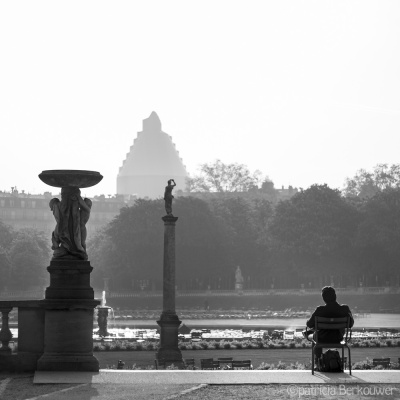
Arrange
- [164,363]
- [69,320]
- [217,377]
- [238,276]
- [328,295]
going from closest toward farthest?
[217,377] < [328,295] < [69,320] < [164,363] < [238,276]

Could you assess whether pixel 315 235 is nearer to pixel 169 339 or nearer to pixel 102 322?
pixel 102 322

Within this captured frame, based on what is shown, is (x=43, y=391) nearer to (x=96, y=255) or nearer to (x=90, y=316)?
(x=90, y=316)

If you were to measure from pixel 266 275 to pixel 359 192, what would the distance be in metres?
55.4

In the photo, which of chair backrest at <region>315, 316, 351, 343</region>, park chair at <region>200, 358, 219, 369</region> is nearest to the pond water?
park chair at <region>200, 358, 219, 369</region>

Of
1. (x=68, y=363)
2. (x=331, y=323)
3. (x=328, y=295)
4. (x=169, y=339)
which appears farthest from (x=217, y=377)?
(x=169, y=339)

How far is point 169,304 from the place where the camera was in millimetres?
43062

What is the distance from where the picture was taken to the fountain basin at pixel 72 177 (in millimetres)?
24250

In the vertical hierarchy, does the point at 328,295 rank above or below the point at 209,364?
above

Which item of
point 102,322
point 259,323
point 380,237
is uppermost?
point 380,237

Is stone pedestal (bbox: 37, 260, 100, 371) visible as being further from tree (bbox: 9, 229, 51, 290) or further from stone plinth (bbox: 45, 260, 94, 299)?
tree (bbox: 9, 229, 51, 290)

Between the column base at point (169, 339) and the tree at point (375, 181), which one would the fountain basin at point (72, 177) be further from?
the tree at point (375, 181)

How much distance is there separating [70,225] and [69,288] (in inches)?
46.2

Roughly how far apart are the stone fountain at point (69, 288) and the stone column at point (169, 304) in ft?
58.6

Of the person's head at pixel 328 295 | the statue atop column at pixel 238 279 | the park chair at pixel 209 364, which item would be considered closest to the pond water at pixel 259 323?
the statue atop column at pixel 238 279
